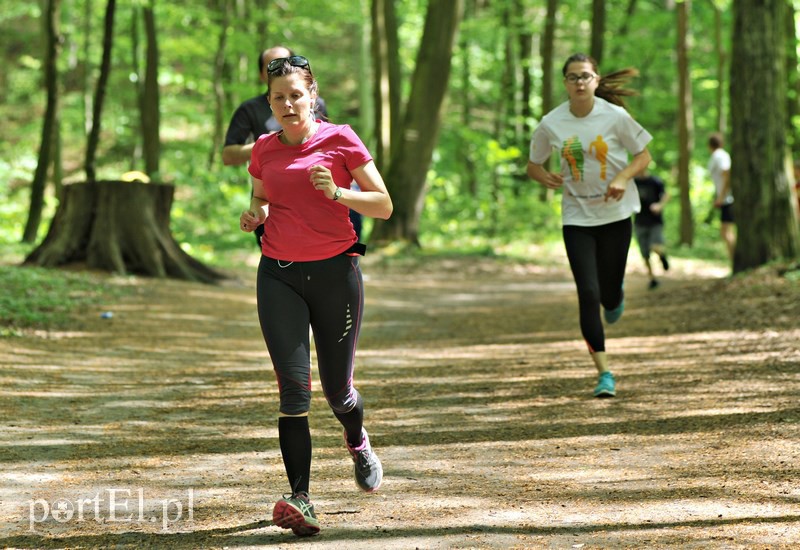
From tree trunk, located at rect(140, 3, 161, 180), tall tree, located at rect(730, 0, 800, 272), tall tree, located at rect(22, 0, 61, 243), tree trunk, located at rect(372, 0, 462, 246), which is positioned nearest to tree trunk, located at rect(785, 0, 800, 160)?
tree trunk, located at rect(372, 0, 462, 246)

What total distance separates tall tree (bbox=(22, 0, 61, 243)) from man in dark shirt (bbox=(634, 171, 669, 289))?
429 inches

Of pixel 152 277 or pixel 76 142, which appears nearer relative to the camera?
pixel 152 277

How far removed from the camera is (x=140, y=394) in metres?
7.93

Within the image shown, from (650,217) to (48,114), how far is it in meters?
11.7

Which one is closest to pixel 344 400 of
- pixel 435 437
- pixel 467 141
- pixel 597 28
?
pixel 435 437

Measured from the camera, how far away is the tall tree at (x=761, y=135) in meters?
13.9

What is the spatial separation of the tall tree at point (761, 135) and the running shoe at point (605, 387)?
7.22 meters

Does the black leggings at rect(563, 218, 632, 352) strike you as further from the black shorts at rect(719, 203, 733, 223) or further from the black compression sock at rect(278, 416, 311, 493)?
the black shorts at rect(719, 203, 733, 223)

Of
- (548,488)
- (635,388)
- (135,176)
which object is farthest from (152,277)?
(548,488)

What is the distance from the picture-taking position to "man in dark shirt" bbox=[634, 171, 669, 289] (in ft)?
53.8

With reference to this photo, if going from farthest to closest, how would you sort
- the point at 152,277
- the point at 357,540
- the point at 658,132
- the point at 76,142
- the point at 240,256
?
the point at 76,142 < the point at 658,132 < the point at 240,256 < the point at 152,277 < the point at 357,540

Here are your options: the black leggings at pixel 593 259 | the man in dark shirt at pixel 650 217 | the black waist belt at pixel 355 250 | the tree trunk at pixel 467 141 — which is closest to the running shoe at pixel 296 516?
the black waist belt at pixel 355 250

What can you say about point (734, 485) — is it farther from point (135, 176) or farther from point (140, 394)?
point (135, 176)

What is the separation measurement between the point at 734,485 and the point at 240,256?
18.5 metres
